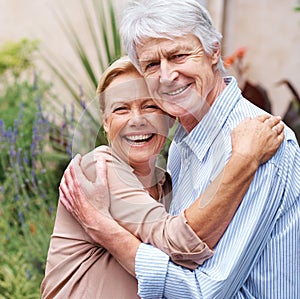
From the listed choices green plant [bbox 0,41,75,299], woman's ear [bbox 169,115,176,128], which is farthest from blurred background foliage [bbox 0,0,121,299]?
woman's ear [bbox 169,115,176,128]

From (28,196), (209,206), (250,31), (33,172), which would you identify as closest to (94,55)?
(250,31)

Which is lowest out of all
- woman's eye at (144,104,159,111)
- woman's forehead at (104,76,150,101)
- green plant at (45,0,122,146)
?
green plant at (45,0,122,146)

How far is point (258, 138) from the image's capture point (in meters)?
2.16

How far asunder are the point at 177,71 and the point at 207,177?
337 mm

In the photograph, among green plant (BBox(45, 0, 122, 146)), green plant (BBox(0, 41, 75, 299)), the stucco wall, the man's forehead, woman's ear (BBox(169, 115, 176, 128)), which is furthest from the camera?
the stucco wall

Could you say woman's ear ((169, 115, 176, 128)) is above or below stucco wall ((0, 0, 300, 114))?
above

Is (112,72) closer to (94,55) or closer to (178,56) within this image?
(178,56)

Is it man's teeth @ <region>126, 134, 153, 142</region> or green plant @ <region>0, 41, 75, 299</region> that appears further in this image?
green plant @ <region>0, 41, 75, 299</region>

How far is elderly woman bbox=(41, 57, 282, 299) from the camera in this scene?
6.99 ft

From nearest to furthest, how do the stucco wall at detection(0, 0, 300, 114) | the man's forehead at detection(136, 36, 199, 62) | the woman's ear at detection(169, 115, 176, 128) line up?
the man's forehead at detection(136, 36, 199, 62), the woman's ear at detection(169, 115, 176, 128), the stucco wall at detection(0, 0, 300, 114)

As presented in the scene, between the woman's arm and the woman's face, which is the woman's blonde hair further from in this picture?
the woman's arm

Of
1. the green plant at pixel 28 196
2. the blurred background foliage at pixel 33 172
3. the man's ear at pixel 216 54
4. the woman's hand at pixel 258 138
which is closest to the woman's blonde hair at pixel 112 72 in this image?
the man's ear at pixel 216 54

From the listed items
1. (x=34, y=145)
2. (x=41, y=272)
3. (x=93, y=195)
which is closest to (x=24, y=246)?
(x=41, y=272)

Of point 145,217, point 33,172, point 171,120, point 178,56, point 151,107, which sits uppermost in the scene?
point 178,56
